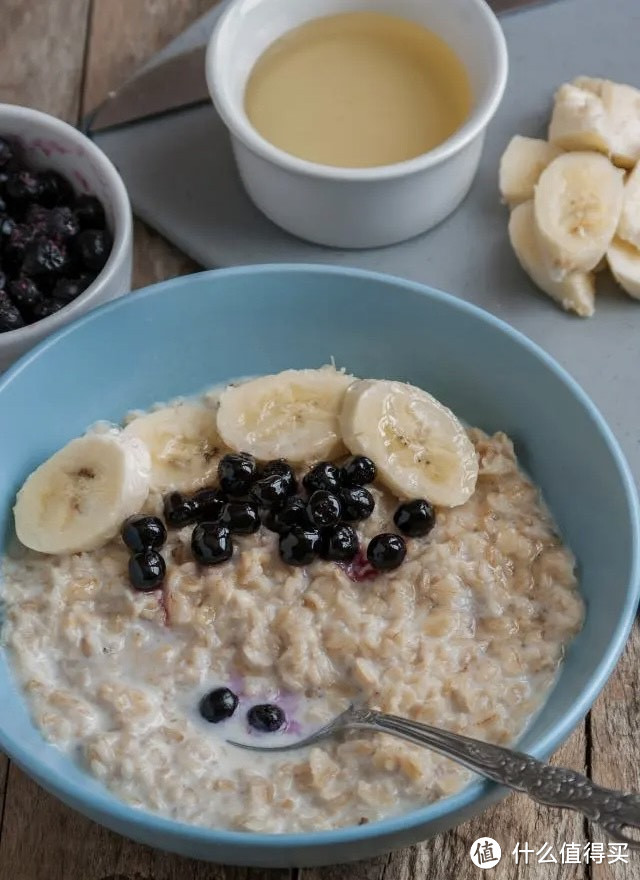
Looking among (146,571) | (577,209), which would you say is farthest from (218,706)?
(577,209)

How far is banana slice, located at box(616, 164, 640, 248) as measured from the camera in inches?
68.0

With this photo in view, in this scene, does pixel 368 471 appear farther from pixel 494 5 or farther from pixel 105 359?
pixel 494 5

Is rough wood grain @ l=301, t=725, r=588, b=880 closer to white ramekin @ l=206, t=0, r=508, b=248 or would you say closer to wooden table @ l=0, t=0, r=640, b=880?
wooden table @ l=0, t=0, r=640, b=880

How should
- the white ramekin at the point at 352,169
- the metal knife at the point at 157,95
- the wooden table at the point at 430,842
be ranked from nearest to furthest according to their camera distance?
the wooden table at the point at 430,842 < the white ramekin at the point at 352,169 < the metal knife at the point at 157,95

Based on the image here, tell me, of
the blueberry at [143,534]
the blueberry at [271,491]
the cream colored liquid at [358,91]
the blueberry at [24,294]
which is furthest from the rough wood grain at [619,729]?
Result: the blueberry at [24,294]

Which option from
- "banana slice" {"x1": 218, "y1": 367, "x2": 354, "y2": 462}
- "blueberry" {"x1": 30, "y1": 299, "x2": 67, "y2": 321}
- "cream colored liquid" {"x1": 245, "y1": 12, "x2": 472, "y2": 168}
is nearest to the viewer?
"banana slice" {"x1": 218, "y1": 367, "x2": 354, "y2": 462}

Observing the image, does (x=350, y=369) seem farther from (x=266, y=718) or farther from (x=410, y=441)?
(x=266, y=718)

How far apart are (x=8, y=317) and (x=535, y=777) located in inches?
37.1

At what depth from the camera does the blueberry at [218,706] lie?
1256 millimetres

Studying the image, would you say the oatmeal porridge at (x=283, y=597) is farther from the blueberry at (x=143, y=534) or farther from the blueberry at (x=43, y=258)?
the blueberry at (x=43, y=258)

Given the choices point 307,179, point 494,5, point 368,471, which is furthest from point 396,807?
point 494,5

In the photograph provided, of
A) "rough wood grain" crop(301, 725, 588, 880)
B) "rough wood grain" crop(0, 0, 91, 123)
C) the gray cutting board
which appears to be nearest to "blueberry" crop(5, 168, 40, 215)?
the gray cutting board

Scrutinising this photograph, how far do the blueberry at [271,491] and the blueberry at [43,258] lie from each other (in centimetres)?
47

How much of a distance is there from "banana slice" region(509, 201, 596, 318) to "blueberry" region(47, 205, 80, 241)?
0.70m
